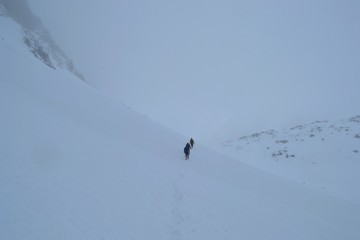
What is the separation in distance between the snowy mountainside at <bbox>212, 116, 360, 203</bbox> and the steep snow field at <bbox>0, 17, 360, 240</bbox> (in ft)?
19.4

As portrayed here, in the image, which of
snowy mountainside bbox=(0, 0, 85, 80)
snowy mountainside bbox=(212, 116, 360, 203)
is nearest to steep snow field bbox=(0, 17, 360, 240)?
snowy mountainside bbox=(212, 116, 360, 203)

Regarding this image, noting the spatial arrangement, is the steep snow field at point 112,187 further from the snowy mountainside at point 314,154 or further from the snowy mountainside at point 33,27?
the snowy mountainside at point 33,27

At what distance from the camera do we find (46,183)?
7.10m

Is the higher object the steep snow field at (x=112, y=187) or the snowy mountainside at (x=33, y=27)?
the snowy mountainside at (x=33, y=27)

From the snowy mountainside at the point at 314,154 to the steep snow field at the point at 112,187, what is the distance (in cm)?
592

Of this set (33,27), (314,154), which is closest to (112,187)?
(314,154)

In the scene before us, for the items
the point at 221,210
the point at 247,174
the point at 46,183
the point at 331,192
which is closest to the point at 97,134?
the point at 46,183

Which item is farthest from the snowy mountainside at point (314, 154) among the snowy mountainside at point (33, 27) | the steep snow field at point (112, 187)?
the snowy mountainside at point (33, 27)

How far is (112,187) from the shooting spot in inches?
356

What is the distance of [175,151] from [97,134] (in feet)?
25.9

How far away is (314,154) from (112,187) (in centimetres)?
3098

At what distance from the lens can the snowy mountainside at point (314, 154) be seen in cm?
2582

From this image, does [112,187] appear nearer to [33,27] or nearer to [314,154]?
[314,154]

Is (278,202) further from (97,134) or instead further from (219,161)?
(97,134)
